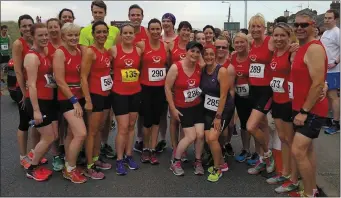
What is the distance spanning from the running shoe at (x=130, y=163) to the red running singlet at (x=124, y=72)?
3.16ft

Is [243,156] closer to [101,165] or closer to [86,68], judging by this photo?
[101,165]

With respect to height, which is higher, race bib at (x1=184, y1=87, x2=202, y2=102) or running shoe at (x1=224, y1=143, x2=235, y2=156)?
race bib at (x1=184, y1=87, x2=202, y2=102)

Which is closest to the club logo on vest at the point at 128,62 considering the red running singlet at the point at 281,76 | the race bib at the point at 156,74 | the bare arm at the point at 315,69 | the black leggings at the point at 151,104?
the race bib at the point at 156,74

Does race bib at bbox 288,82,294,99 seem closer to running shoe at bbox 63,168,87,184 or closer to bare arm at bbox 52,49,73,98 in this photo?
bare arm at bbox 52,49,73,98

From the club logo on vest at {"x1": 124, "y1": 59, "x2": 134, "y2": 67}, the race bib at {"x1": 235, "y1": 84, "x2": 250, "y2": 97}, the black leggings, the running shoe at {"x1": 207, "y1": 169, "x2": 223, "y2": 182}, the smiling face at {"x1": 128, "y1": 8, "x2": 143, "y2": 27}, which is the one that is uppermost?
the smiling face at {"x1": 128, "y1": 8, "x2": 143, "y2": 27}

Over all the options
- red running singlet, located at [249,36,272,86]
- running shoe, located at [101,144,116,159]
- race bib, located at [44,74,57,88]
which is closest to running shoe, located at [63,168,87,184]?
running shoe, located at [101,144,116,159]

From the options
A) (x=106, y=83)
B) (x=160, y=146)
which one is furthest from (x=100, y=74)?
(x=160, y=146)

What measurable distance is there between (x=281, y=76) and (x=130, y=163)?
2.28 metres

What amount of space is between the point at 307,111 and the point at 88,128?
2566 millimetres

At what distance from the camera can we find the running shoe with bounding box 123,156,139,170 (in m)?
4.34

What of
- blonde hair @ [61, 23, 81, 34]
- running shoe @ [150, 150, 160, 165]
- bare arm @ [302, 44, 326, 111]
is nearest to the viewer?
bare arm @ [302, 44, 326, 111]

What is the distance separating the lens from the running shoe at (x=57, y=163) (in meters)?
4.25

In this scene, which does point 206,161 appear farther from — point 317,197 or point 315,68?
point 315,68

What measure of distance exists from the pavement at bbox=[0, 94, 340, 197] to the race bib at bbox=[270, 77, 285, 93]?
1155mm
